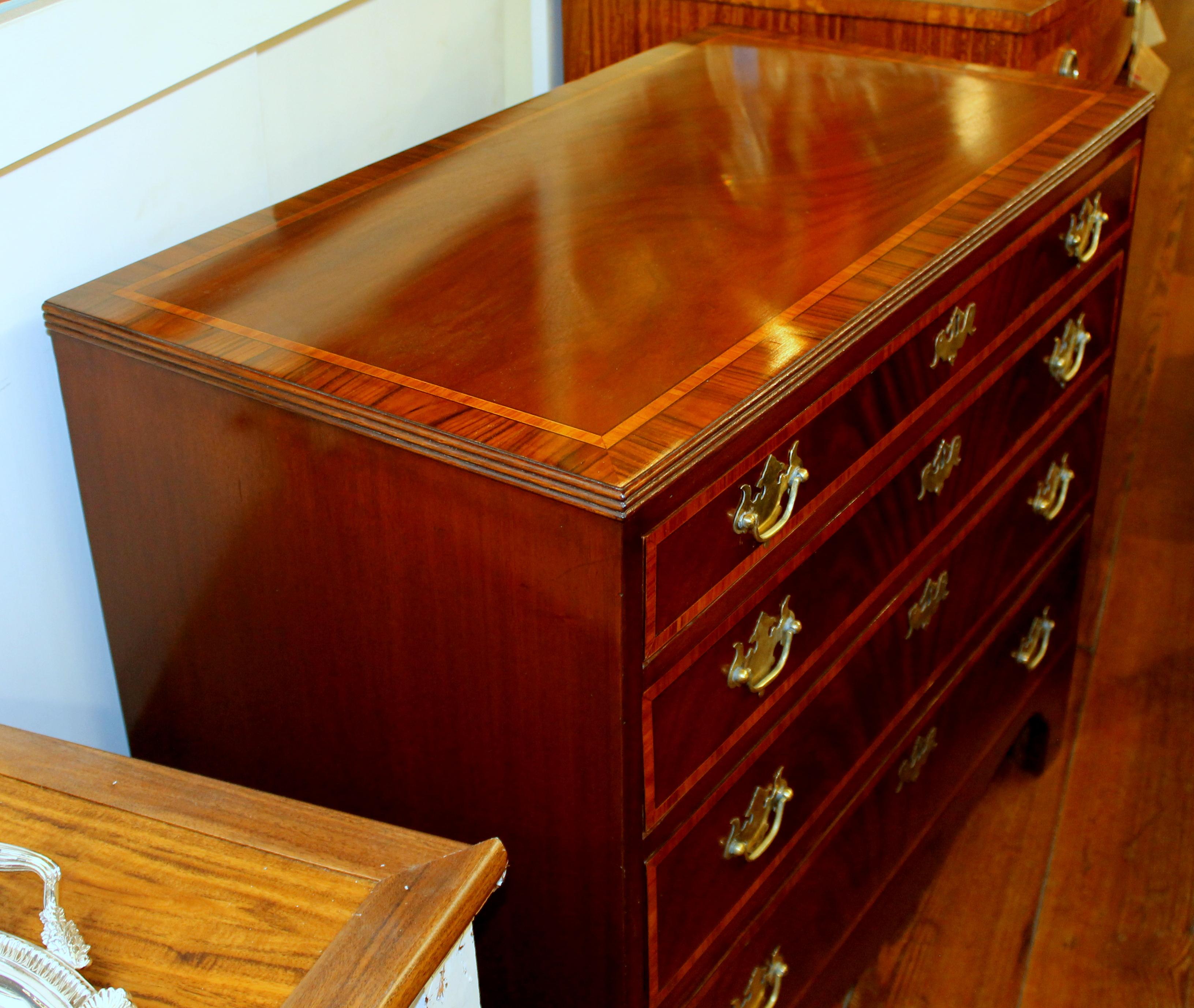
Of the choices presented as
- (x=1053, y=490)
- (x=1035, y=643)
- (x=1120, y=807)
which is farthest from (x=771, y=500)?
(x=1120, y=807)

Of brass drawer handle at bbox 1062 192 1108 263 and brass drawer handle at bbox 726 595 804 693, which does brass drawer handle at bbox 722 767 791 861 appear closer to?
brass drawer handle at bbox 726 595 804 693

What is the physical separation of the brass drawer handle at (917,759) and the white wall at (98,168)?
2.61 feet

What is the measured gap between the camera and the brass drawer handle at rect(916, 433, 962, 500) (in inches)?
46.3

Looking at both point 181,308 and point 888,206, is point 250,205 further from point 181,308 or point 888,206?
point 888,206

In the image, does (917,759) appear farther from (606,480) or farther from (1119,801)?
(606,480)

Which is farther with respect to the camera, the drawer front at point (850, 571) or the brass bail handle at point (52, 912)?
the drawer front at point (850, 571)

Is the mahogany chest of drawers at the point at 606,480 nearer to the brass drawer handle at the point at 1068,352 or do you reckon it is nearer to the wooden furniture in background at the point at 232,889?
the brass drawer handle at the point at 1068,352

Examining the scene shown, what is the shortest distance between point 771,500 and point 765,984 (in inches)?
20.9

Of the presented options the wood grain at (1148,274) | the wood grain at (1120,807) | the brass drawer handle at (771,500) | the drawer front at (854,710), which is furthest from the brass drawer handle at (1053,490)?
the wood grain at (1148,274)

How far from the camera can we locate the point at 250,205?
1256 millimetres

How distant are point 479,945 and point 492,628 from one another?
0.96 ft

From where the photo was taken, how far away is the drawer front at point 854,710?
38.9 inches

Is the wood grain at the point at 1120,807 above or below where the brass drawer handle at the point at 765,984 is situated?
below

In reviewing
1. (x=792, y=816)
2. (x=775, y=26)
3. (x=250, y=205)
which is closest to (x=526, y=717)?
(x=792, y=816)
